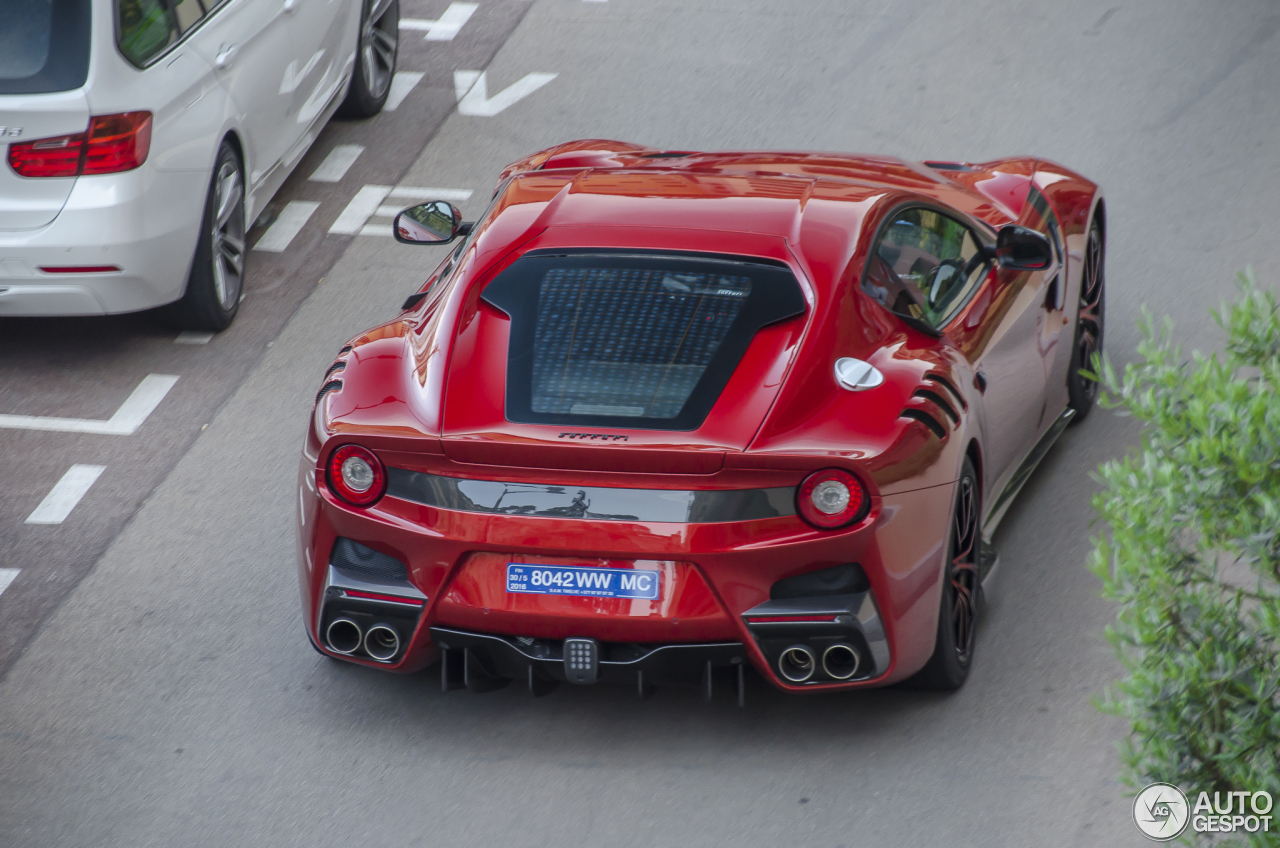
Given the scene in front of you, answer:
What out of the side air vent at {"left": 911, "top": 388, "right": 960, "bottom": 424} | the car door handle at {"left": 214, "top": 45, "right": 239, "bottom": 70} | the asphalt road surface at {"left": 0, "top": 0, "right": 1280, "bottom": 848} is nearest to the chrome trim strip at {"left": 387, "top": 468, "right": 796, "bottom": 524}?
the side air vent at {"left": 911, "top": 388, "right": 960, "bottom": 424}

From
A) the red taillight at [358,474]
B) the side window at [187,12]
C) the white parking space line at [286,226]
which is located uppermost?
the red taillight at [358,474]

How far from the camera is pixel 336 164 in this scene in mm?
9906

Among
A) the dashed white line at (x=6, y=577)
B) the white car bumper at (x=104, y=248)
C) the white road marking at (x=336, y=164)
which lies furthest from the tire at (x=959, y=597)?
the white road marking at (x=336, y=164)

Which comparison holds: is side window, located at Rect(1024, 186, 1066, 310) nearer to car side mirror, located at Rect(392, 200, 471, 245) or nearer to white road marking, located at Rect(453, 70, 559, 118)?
car side mirror, located at Rect(392, 200, 471, 245)

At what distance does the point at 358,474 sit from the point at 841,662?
1.49 m

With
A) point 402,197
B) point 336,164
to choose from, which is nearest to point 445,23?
point 336,164

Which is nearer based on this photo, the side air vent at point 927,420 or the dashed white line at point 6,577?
the side air vent at point 927,420

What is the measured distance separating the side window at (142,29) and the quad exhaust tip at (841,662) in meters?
4.44

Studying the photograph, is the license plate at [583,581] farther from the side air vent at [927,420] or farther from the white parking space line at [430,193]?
the white parking space line at [430,193]

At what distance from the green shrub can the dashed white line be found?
14.4 ft

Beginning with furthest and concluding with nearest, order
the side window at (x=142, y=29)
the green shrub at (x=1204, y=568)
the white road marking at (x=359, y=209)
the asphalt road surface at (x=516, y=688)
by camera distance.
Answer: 1. the white road marking at (x=359, y=209)
2. the side window at (x=142, y=29)
3. the asphalt road surface at (x=516, y=688)
4. the green shrub at (x=1204, y=568)

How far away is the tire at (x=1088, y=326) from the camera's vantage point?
6.86m

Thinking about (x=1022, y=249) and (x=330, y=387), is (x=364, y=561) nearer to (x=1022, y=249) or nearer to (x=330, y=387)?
(x=330, y=387)

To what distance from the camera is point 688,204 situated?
532 centimetres
